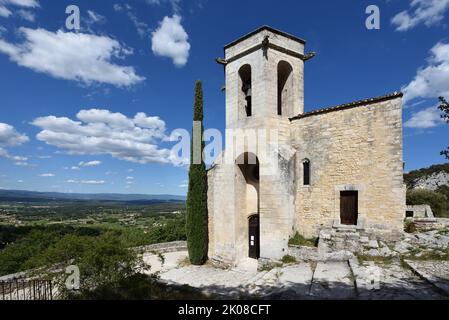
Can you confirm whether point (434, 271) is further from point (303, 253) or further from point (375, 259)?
point (303, 253)

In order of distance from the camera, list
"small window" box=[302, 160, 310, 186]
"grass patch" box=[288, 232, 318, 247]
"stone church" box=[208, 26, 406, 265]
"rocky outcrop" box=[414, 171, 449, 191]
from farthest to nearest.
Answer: "rocky outcrop" box=[414, 171, 449, 191]
"small window" box=[302, 160, 310, 186]
"grass patch" box=[288, 232, 318, 247]
"stone church" box=[208, 26, 406, 265]

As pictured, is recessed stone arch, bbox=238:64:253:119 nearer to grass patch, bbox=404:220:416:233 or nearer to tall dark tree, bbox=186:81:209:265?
tall dark tree, bbox=186:81:209:265

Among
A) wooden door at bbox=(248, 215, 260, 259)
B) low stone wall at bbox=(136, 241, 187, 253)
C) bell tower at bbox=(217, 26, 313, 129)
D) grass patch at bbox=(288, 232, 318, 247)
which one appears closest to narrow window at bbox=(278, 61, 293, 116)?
bell tower at bbox=(217, 26, 313, 129)

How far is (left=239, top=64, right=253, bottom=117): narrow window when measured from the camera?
1459cm

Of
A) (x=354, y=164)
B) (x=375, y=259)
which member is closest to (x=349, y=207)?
(x=354, y=164)

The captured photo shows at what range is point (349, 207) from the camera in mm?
11547

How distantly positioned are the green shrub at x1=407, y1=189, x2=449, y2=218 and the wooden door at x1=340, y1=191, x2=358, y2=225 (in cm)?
1358

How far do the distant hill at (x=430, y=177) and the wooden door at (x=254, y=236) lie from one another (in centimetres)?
2707

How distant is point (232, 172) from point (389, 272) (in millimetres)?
7941

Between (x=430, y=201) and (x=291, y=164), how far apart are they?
50.7 feet

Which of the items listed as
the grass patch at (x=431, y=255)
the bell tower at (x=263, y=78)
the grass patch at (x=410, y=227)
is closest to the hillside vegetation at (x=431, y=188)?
the grass patch at (x=410, y=227)

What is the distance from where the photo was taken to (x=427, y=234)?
34.0 feet

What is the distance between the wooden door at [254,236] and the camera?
47.2ft
